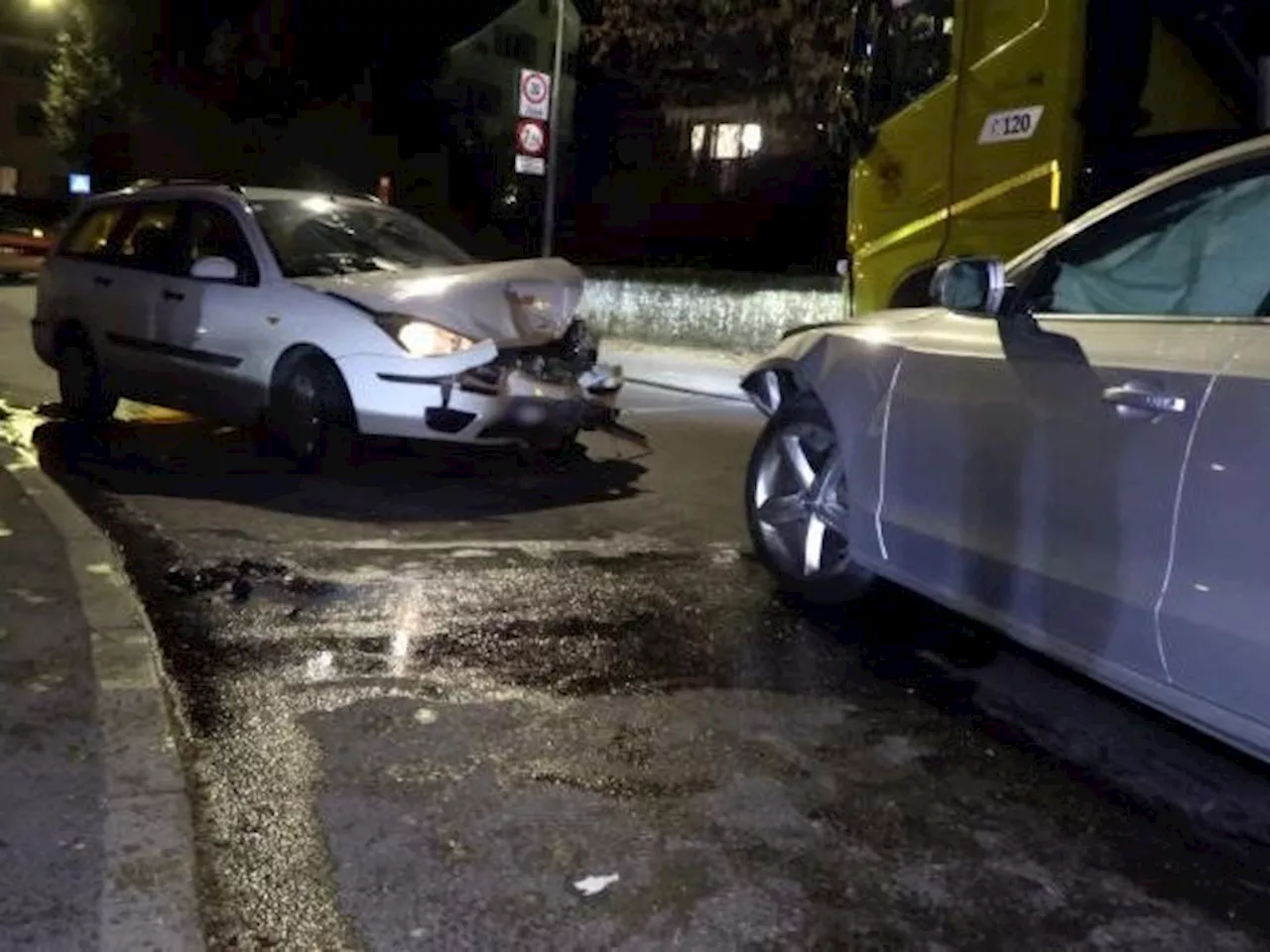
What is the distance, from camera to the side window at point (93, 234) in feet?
31.4

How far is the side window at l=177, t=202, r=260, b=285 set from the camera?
27.7ft

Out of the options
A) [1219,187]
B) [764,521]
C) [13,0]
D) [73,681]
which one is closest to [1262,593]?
[1219,187]

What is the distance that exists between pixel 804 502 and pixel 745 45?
54.5 ft

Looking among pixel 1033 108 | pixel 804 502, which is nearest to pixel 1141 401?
pixel 804 502

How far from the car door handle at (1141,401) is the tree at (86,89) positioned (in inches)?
1730

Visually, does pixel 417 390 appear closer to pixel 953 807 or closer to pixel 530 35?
pixel 953 807

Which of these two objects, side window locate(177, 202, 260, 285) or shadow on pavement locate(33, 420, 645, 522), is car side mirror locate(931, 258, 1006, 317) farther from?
side window locate(177, 202, 260, 285)

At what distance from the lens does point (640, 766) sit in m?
3.92

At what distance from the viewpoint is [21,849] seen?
3.24 m

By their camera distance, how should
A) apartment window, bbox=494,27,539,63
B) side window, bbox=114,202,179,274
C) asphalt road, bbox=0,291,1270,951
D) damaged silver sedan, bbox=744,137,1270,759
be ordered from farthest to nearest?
apartment window, bbox=494,27,539,63
side window, bbox=114,202,179,274
damaged silver sedan, bbox=744,137,1270,759
asphalt road, bbox=0,291,1270,951

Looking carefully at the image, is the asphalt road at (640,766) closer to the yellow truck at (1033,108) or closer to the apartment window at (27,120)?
the yellow truck at (1033,108)

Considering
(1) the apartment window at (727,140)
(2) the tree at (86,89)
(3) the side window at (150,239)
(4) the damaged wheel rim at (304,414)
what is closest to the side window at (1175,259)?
(4) the damaged wheel rim at (304,414)

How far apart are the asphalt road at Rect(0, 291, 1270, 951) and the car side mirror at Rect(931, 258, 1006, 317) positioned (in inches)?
48.6

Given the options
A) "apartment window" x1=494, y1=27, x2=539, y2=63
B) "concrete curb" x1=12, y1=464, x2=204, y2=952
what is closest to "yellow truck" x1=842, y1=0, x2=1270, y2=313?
"concrete curb" x1=12, y1=464, x2=204, y2=952
